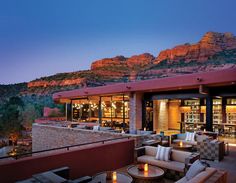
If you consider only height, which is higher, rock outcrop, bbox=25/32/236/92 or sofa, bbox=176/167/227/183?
rock outcrop, bbox=25/32/236/92

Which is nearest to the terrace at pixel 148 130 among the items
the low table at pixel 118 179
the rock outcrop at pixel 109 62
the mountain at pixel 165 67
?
the low table at pixel 118 179

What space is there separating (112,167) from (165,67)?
166 feet

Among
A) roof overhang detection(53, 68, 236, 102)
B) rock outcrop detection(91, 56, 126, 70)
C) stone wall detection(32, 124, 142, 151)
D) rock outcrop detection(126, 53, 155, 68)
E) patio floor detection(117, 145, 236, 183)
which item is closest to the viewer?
patio floor detection(117, 145, 236, 183)

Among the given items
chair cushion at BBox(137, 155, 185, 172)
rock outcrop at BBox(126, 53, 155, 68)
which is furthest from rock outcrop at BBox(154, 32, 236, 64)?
chair cushion at BBox(137, 155, 185, 172)

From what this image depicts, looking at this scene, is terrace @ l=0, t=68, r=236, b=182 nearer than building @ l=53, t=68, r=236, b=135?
Yes

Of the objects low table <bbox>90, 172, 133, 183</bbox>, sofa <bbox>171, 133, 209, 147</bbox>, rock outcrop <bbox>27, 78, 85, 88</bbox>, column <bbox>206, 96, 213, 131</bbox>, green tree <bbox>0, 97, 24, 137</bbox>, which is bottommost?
green tree <bbox>0, 97, 24, 137</bbox>

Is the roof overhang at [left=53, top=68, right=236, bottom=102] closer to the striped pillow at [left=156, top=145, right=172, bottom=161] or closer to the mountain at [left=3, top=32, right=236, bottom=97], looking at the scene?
the striped pillow at [left=156, top=145, right=172, bottom=161]

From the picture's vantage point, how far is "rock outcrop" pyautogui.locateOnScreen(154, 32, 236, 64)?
55.9 meters

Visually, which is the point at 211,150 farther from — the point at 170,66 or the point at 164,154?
the point at 170,66

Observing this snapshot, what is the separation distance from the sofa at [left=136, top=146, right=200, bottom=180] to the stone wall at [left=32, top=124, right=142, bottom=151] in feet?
3.23

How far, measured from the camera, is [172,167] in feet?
19.9

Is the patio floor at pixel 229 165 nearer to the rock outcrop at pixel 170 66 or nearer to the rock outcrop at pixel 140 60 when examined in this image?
the rock outcrop at pixel 170 66

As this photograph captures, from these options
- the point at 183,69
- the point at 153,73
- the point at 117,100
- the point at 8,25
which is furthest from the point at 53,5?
the point at 117,100

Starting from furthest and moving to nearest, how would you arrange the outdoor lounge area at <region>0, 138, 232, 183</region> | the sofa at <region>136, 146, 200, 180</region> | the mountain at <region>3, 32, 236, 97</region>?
the mountain at <region>3, 32, 236, 97</region> → the sofa at <region>136, 146, 200, 180</region> → the outdoor lounge area at <region>0, 138, 232, 183</region>
